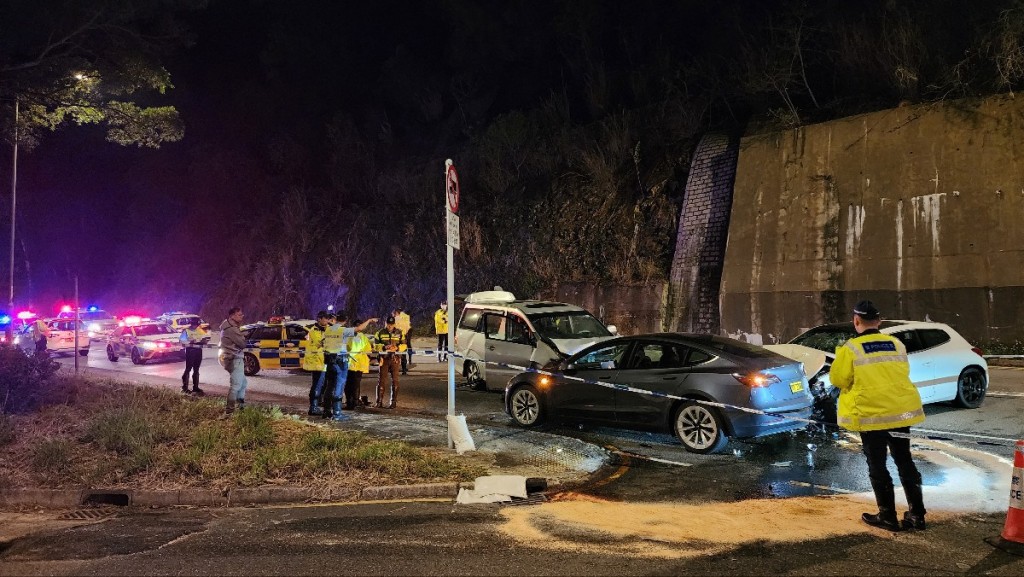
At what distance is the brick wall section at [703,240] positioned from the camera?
19594 mm

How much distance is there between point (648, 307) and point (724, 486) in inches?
567

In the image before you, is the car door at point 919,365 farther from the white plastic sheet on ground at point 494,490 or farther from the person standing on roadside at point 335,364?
the person standing on roadside at point 335,364

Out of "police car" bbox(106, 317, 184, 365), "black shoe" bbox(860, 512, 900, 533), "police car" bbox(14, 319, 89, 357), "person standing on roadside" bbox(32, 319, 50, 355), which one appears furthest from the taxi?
"black shoe" bbox(860, 512, 900, 533)

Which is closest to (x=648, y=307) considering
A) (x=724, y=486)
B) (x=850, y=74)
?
(x=850, y=74)

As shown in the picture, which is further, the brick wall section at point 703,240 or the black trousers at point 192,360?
the brick wall section at point 703,240

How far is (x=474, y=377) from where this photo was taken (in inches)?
524

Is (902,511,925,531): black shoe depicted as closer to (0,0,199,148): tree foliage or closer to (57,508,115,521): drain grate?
(57,508,115,521): drain grate

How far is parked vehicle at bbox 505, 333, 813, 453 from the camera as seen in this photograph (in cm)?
747

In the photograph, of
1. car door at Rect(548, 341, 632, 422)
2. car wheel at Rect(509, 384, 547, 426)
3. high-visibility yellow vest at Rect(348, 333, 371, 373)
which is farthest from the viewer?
high-visibility yellow vest at Rect(348, 333, 371, 373)

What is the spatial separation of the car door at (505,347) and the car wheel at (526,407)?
1.85 meters

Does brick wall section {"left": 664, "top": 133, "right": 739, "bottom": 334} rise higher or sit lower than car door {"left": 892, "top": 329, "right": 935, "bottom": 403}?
higher

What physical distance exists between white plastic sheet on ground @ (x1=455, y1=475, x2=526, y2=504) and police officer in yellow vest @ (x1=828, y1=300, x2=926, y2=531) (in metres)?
2.94

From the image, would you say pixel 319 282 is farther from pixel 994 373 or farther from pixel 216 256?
pixel 994 373

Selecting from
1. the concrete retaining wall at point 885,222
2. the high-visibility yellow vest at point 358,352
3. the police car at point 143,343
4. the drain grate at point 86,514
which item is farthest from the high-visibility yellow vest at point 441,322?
the drain grate at point 86,514
